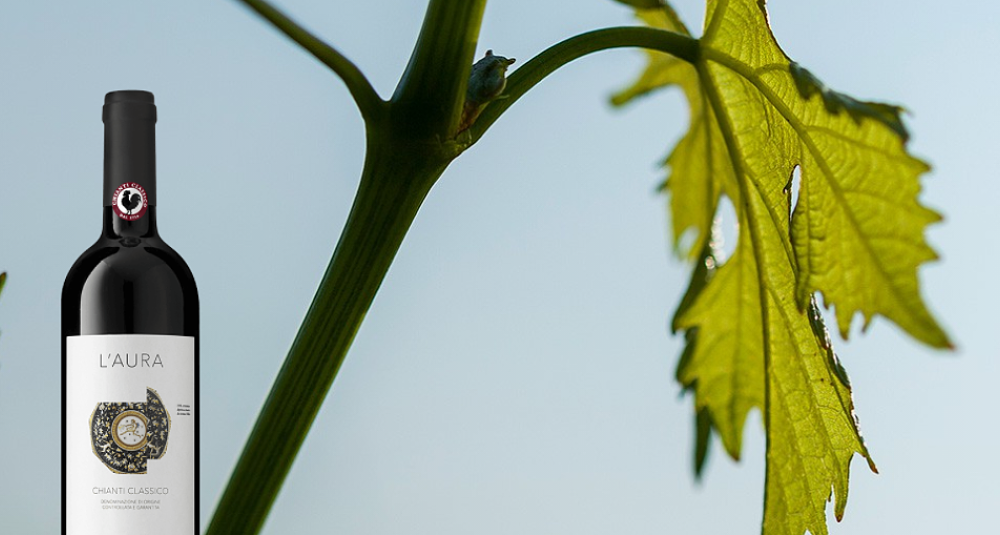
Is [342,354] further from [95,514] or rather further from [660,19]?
[660,19]

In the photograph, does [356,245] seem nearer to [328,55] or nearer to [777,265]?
[328,55]

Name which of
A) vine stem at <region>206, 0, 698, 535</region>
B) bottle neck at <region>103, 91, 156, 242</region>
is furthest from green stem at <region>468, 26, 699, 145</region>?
bottle neck at <region>103, 91, 156, 242</region>

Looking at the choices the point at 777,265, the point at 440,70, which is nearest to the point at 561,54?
the point at 440,70

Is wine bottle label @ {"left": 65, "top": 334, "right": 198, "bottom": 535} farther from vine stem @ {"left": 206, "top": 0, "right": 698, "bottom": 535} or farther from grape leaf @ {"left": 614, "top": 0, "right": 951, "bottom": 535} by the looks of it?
grape leaf @ {"left": 614, "top": 0, "right": 951, "bottom": 535}

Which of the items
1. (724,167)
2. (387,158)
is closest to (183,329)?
(387,158)

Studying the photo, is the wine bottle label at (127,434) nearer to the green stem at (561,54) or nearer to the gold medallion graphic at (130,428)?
the gold medallion graphic at (130,428)

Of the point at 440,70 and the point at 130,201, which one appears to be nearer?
the point at 440,70
